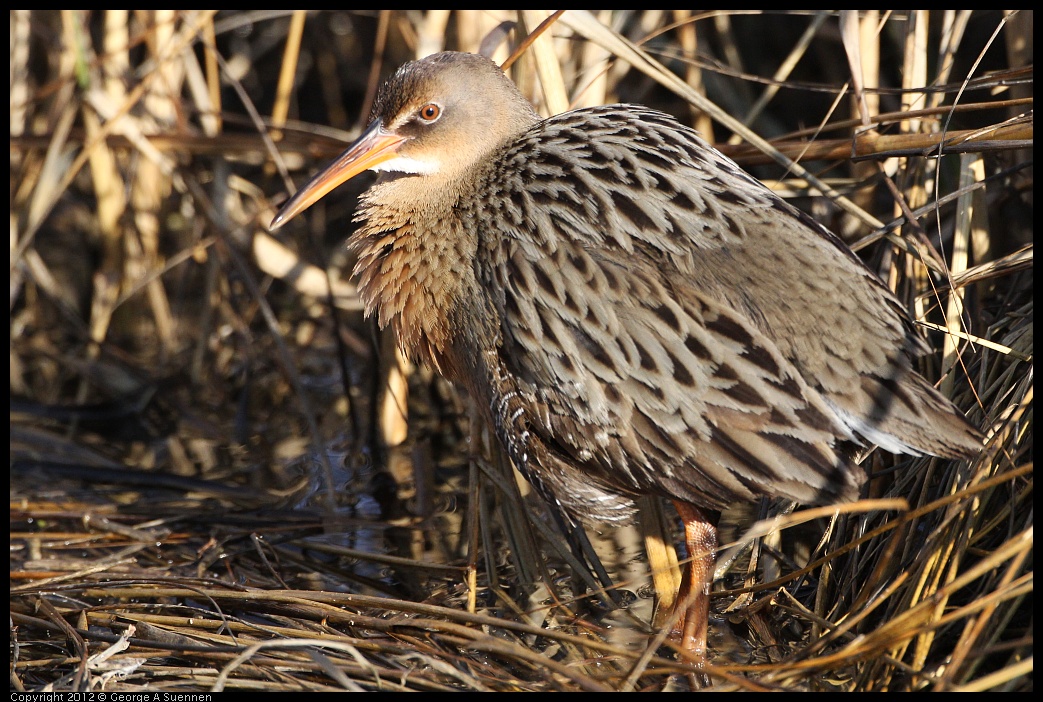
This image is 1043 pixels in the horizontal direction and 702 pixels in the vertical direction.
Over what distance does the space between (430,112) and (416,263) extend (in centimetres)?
54

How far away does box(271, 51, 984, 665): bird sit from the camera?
2.92 metres

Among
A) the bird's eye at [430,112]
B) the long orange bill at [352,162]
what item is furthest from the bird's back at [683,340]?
the long orange bill at [352,162]

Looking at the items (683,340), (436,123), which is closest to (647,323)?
(683,340)

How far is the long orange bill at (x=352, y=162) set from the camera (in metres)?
3.64

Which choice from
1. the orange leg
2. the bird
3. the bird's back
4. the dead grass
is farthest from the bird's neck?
the orange leg

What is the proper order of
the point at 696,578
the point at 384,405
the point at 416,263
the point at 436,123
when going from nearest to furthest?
the point at 696,578, the point at 416,263, the point at 436,123, the point at 384,405

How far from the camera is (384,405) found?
15.1 feet

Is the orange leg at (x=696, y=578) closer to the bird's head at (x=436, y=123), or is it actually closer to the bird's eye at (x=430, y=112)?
the bird's head at (x=436, y=123)

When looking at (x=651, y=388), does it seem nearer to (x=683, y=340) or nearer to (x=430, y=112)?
(x=683, y=340)

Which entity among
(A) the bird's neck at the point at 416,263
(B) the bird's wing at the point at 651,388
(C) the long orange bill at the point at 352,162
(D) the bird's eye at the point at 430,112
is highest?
(D) the bird's eye at the point at 430,112

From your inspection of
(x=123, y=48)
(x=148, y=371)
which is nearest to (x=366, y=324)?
(x=148, y=371)

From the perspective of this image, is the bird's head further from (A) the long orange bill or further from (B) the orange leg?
(B) the orange leg

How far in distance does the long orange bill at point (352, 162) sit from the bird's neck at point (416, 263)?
93 mm

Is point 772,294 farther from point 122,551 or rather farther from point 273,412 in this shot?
point 273,412
